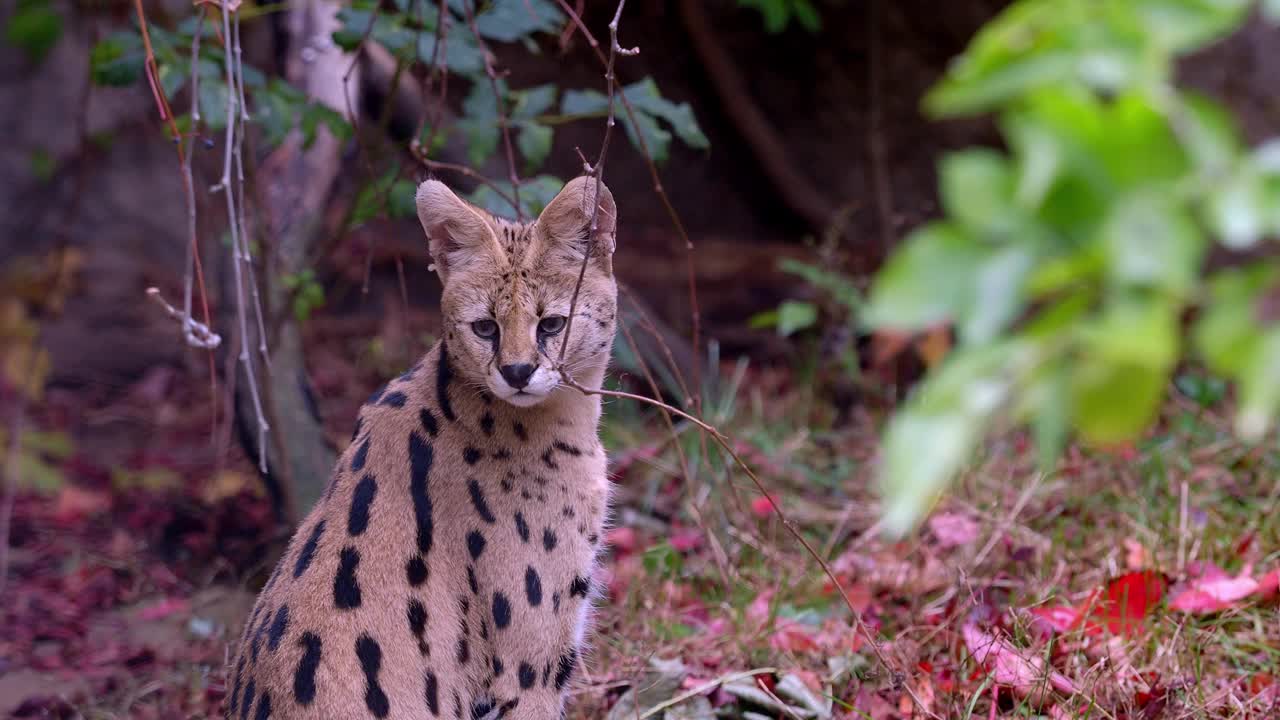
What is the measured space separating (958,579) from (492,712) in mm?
1686

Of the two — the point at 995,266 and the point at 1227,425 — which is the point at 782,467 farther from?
the point at 995,266

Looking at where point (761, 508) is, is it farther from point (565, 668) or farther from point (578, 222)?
point (578, 222)

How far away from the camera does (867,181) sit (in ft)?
26.2

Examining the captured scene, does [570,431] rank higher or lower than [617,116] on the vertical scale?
lower

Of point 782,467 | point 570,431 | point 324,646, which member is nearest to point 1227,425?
point 782,467

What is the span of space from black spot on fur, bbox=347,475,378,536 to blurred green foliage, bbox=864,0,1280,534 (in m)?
2.12

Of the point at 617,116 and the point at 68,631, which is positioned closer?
the point at 617,116

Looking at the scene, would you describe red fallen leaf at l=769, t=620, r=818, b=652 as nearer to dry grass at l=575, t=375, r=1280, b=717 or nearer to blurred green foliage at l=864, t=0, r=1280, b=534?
dry grass at l=575, t=375, r=1280, b=717

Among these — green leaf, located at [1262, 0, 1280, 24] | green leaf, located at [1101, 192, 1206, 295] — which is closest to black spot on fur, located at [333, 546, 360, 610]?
green leaf, located at [1101, 192, 1206, 295]

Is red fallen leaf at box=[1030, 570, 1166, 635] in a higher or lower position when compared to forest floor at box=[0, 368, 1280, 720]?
higher

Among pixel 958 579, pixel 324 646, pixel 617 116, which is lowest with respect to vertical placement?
pixel 958 579

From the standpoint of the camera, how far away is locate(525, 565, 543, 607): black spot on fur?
10.6 feet

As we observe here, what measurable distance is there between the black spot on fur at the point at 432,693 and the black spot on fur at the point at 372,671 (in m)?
0.12

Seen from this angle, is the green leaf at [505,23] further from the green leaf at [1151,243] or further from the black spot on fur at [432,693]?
the green leaf at [1151,243]
